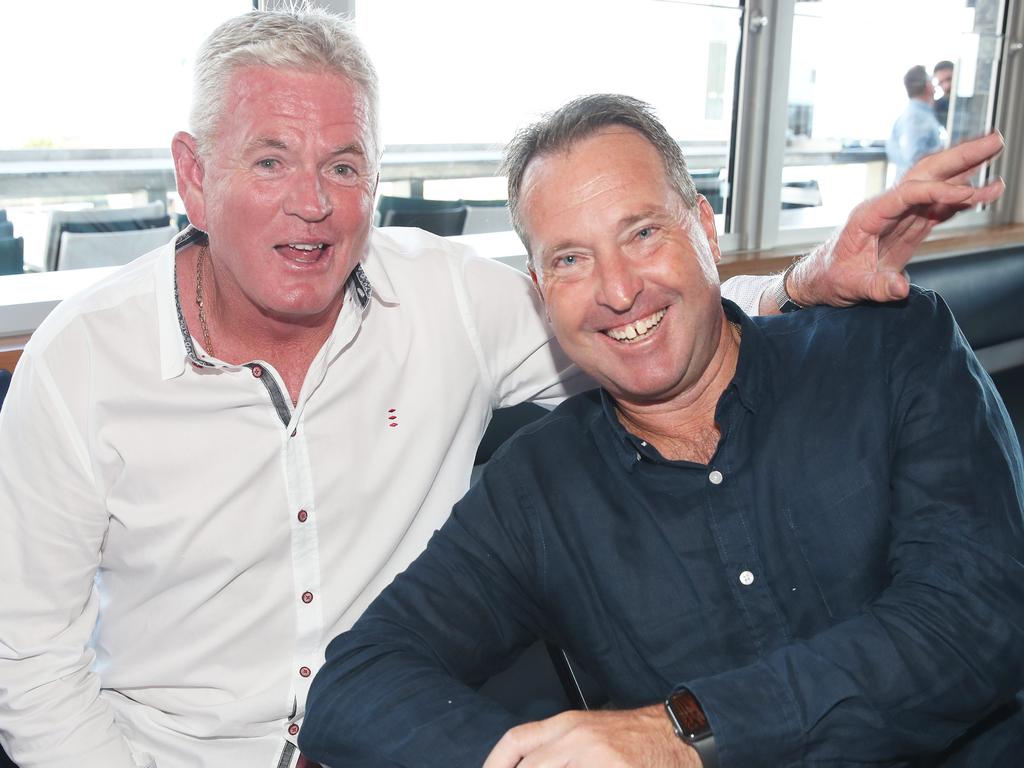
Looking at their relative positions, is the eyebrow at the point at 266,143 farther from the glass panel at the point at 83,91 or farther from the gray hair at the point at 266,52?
the glass panel at the point at 83,91

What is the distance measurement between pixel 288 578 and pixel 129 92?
1605 mm

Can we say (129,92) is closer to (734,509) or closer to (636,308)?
(636,308)

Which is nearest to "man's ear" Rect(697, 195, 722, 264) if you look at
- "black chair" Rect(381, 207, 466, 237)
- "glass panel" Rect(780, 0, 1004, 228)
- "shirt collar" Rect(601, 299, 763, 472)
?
"shirt collar" Rect(601, 299, 763, 472)

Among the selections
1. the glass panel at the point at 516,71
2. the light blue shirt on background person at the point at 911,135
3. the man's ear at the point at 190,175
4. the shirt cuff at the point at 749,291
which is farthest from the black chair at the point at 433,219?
the light blue shirt on background person at the point at 911,135

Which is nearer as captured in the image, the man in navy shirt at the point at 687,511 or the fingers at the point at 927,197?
the man in navy shirt at the point at 687,511

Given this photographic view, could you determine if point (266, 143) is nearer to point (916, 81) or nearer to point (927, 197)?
point (927, 197)

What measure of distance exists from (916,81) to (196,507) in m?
3.94

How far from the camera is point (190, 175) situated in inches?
61.0

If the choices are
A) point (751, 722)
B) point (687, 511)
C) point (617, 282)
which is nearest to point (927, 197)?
point (617, 282)

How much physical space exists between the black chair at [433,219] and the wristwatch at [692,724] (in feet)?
7.34

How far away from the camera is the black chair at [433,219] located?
3.21 metres

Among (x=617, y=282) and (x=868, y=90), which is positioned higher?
(x=868, y=90)

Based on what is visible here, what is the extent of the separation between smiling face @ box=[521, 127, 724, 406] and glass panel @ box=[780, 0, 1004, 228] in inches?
104

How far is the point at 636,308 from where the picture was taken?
4.59ft
